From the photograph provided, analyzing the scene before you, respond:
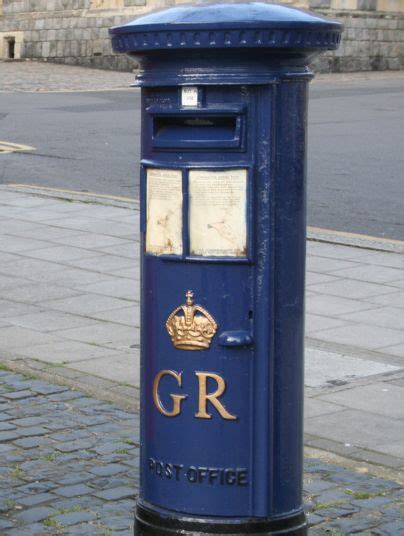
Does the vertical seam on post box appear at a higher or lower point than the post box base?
higher

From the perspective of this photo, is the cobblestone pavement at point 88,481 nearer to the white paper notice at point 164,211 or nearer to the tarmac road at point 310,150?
the white paper notice at point 164,211

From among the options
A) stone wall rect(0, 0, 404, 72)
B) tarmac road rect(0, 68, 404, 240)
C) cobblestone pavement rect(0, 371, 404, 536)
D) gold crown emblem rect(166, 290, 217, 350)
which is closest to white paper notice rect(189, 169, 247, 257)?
gold crown emblem rect(166, 290, 217, 350)

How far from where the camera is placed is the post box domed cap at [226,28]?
3.30m

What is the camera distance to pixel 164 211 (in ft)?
11.5

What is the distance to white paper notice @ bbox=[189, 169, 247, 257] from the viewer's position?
11.1 feet

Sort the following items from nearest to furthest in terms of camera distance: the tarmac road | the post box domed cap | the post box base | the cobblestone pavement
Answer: the post box domed cap < the post box base < the cobblestone pavement < the tarmac road

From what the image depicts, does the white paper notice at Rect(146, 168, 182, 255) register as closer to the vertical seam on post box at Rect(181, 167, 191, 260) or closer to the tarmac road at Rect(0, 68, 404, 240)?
the vertical seam on post box at Rect(181, 167, 191, 260)

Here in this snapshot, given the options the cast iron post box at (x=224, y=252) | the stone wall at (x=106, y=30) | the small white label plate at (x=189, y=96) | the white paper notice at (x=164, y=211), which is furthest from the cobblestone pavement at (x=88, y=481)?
the stone wall at (x=106, y=30)

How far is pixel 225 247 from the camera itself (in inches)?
135

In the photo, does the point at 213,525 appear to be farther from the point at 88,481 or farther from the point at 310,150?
the point at 310,150

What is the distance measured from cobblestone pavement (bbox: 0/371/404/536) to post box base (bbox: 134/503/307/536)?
51 cm

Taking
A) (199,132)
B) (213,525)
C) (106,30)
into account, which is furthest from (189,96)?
(106,30)

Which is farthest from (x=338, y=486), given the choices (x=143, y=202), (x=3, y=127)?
(x=3, y=127)

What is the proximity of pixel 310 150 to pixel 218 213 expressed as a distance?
1191cm
